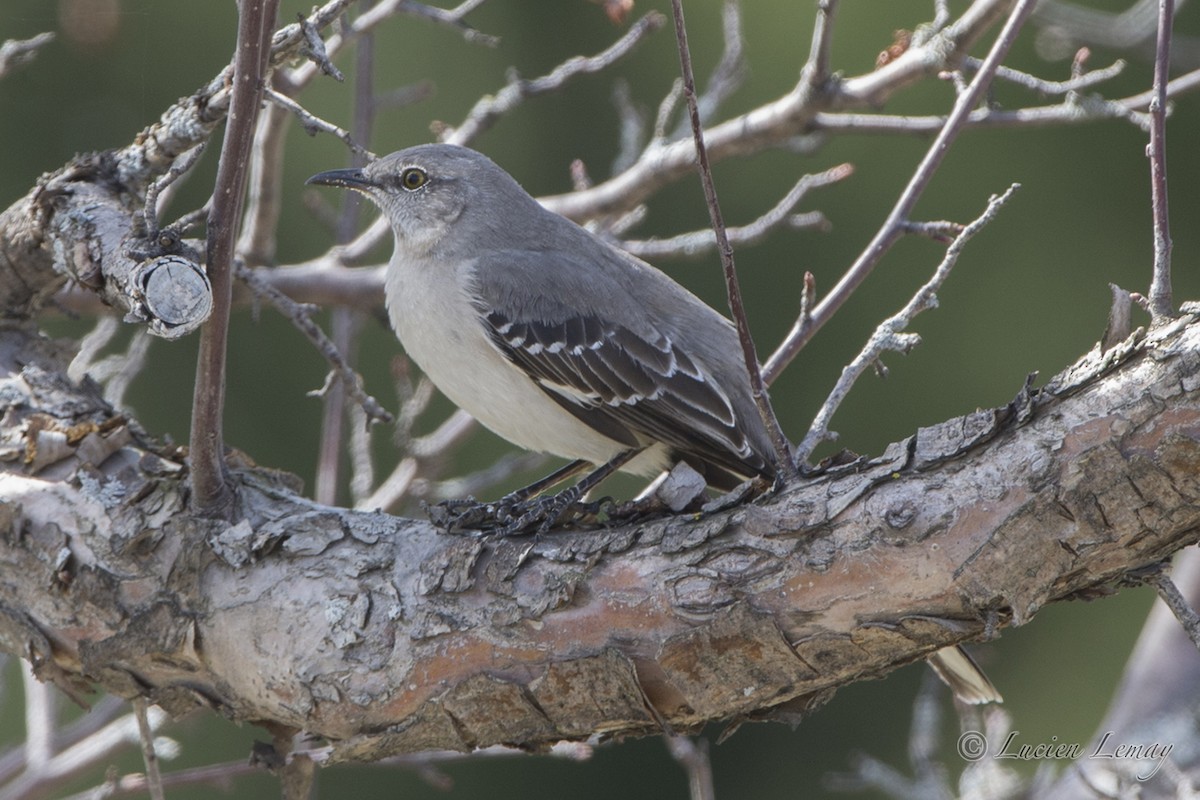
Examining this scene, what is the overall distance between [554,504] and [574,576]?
69 cm

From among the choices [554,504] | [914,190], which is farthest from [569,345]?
[914,190]

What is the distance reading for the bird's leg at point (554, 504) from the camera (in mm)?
3223

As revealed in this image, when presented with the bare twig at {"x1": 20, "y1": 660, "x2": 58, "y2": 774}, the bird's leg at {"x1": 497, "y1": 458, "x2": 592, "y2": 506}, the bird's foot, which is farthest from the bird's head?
the bare twig at {"x1": 20, "y1": 660, "x2": 58, "y2": 774}

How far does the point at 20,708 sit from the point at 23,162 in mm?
3293

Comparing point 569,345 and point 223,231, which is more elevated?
point 223,231

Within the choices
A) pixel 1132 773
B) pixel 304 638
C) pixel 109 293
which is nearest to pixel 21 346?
pixel 109 293

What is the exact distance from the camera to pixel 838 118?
4.69 m

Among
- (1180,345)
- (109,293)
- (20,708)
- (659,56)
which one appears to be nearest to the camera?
(1180,345)

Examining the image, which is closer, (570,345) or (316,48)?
(316,48)

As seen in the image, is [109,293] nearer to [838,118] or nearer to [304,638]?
[304,638]

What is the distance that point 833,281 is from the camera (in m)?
7.81

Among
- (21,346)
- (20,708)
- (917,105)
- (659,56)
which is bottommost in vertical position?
(20,708)

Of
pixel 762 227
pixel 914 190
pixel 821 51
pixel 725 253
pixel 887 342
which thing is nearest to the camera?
pixel 725 253

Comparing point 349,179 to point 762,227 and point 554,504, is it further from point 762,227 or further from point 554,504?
point 554,504
